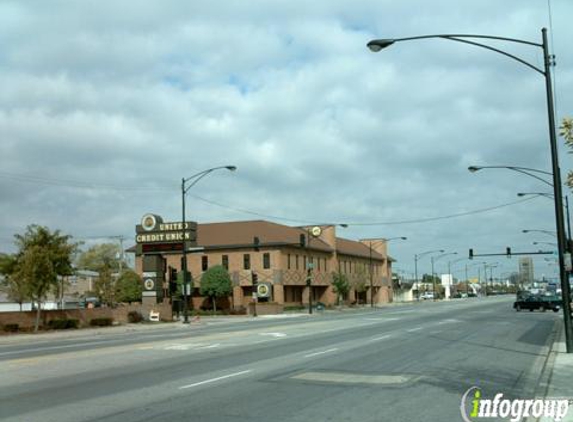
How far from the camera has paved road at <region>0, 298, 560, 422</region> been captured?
10102mm

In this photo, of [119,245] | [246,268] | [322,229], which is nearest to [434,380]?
[246,268]

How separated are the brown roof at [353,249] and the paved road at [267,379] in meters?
74.6

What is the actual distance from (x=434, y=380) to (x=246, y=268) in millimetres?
63844

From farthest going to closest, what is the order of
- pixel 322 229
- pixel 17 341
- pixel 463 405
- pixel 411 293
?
pixel 411 293
pixel 322 229
pixel 17 341
pixel 463 405

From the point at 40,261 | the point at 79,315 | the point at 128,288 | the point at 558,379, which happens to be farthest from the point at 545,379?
the point at 128,288

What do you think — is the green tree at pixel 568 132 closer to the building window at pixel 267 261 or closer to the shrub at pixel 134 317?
the shrub at pixel 134 317

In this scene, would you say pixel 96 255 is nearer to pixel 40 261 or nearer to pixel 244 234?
pixel 244 234

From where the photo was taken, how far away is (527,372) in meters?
14.8

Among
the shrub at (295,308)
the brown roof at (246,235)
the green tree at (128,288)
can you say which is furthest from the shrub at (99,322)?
the brown roof at (246,235)

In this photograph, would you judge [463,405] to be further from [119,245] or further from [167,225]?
[119,245]

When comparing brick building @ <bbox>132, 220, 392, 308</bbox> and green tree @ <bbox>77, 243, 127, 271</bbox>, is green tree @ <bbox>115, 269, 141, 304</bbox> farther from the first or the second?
green tree @ <bbox>77, 243, 127, 271</bbox>

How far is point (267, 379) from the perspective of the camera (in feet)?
45.2

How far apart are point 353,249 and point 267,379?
93.7 meters

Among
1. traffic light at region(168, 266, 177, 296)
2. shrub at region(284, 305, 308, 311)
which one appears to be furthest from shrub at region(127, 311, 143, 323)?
shrub at region(284, 305, 308, 311)
